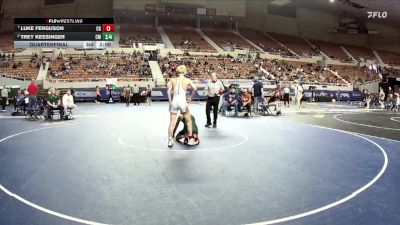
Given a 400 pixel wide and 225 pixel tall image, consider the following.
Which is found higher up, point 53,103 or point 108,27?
point 108,27

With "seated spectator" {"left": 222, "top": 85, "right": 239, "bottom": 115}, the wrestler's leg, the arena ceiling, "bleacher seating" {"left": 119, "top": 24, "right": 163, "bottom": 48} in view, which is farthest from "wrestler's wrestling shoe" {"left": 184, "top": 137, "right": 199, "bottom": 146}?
the arena ceiling

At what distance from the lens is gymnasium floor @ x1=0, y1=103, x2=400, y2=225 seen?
4242 millimetres

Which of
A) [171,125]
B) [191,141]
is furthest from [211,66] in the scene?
[171,125]

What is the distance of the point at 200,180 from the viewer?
225 inches

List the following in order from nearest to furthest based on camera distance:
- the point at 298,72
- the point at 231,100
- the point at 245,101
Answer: the point at 245,101
the point at 231,100
the point at 298,72

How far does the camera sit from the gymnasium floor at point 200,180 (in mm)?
4242

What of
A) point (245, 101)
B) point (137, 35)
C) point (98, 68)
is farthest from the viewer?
point (137, 35)

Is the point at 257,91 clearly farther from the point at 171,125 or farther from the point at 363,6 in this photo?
the point at 363,6

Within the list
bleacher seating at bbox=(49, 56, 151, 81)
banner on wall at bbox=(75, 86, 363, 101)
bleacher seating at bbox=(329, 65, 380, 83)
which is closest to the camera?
banner on wall at bbox=(75, 86, 363, 101)

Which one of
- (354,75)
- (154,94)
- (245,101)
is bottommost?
(245,101)

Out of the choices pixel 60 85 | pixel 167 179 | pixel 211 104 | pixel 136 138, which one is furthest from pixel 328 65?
A: pixel 167 179

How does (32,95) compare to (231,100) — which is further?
(231,100)

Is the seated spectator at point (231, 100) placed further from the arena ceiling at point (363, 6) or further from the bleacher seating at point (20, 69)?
the arena ceiling at point (363, 6)
